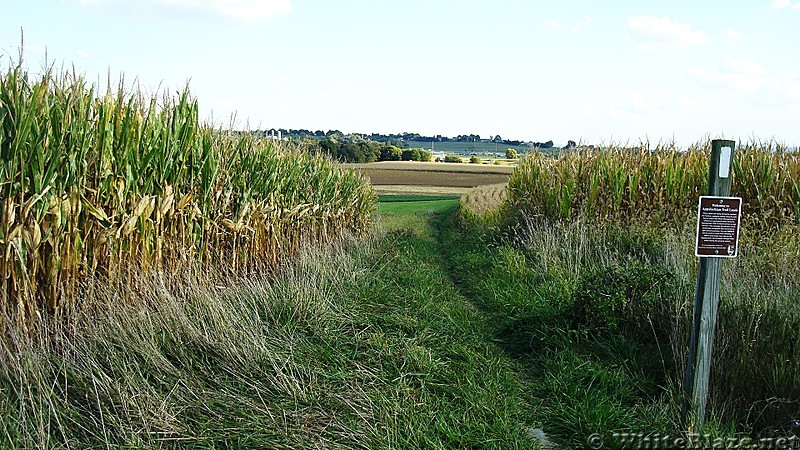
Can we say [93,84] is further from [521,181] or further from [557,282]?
[521,181]

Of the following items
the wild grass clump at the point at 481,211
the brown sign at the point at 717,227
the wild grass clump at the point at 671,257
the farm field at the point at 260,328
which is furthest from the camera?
the wild grass clump at the point at 481,211

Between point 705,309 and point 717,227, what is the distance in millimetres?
631

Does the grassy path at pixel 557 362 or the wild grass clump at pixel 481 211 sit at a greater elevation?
the wild grass clump at pixel 481 211

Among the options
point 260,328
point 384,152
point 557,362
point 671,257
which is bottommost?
point 557,362

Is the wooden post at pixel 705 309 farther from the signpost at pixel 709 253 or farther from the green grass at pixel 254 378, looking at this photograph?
the green grass at pixel 254 378

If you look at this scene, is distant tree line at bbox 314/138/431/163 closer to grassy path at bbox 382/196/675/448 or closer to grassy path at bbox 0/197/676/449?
grassy path at bbox 382/196/675/448

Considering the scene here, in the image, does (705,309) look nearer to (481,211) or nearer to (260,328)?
(260,328)

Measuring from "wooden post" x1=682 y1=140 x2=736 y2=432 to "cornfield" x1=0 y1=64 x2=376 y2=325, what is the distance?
525 cm

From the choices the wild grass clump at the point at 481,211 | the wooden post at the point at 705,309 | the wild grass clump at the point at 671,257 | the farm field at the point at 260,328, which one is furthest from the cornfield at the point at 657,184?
the wooden post at the point at 705,309

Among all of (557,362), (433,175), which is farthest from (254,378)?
(433,175)

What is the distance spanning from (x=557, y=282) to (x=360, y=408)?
4.99m

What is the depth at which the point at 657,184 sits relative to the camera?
A: 13688 mm

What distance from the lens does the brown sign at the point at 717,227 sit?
16.4 ft

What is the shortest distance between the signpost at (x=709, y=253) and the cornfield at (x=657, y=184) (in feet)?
24.7
